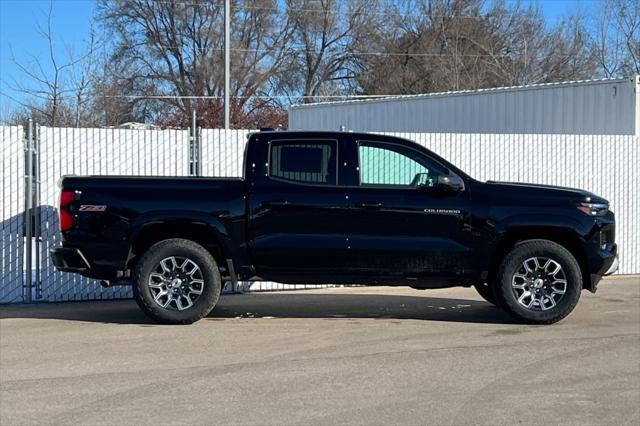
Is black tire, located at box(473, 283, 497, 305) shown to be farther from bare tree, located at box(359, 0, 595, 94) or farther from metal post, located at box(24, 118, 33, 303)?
bare tree, located at box(359, 0, 595, 94)

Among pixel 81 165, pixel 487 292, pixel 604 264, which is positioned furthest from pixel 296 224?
pixel 81 165

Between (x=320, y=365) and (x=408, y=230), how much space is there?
2.19 meters

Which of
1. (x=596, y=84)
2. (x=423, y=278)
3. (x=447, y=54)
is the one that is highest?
(x=447, y=54)

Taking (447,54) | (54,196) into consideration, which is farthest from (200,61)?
(54,196)

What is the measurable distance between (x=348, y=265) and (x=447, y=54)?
32.8 m

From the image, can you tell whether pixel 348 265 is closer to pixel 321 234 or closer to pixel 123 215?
pixel 321 234

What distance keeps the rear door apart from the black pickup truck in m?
0.01

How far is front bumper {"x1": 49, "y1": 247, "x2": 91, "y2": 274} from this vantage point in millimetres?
8898

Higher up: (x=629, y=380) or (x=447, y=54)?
(x=447, y=54)

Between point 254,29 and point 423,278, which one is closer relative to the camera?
point 423,278

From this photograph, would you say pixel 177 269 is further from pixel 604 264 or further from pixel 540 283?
pixel 604 264

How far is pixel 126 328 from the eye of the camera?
9117 millimetres

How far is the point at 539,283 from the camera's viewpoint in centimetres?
923

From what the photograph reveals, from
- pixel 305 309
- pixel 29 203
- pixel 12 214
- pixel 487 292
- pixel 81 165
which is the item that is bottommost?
pixel 305 309
